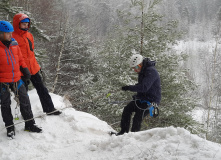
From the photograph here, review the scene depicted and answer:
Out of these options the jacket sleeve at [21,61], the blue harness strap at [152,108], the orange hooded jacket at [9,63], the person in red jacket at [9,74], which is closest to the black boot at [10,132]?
the person in red jacket at [9,74]

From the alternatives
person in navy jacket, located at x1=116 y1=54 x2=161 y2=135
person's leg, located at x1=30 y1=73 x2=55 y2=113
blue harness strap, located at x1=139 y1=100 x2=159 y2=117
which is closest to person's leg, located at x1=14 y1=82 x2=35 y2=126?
person's leg, located at x1=30 y1=73 x2=55 y2=113

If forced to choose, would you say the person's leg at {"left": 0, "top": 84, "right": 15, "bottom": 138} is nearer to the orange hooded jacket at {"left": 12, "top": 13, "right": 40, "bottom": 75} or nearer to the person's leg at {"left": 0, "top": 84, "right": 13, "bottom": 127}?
the person's leg at {"left": 0, "top": 84, "right": 13, "bottom": 127}

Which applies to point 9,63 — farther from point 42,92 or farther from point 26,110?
point 42,92

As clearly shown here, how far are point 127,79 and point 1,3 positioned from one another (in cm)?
632

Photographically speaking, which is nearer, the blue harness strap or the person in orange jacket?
the person in orange jacket

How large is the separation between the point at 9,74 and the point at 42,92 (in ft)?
3.92

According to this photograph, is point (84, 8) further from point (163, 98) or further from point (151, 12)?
point (163, 98)

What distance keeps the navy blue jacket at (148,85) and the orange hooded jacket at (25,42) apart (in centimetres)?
243

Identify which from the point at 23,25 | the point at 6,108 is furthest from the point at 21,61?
the point at 6,108

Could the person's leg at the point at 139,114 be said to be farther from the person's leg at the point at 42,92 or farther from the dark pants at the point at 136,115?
the person's leg at the point at 42,92

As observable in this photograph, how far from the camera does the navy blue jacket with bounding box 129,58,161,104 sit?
13.7ft

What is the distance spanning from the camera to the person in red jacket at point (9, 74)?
12.0ft

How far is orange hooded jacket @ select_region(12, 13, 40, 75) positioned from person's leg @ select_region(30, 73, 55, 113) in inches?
7.0

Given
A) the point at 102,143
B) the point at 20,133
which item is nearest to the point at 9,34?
the point at 20,133
